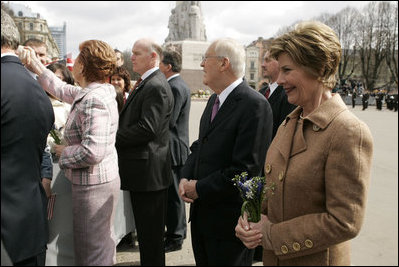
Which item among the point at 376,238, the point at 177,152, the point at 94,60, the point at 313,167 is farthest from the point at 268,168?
the point at 376,238

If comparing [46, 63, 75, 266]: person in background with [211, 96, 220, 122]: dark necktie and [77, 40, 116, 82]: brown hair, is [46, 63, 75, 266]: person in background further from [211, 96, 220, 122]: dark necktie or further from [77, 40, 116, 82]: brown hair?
[211, 96, 220, 122]: dark necktie

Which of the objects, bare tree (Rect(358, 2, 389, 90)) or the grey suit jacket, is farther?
bare tree (Rect(358, 2, 389, 90))

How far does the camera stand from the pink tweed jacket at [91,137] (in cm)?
229

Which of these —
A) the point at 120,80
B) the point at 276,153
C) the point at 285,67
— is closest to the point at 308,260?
the point at 276,153

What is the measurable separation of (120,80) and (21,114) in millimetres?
3354

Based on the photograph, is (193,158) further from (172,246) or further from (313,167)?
(172,246)

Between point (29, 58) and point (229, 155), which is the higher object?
point (29, 58)

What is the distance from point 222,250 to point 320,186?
105cm

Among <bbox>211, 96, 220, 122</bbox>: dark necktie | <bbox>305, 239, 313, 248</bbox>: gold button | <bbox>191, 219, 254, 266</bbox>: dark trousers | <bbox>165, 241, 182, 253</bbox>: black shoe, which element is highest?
<bbox>211, 96, 220, 122</bbox>: dark necktie

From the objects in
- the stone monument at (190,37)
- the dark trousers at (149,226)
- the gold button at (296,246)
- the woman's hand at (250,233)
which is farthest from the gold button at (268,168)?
the stone monument at (190,37)

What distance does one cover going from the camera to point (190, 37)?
34281 mm

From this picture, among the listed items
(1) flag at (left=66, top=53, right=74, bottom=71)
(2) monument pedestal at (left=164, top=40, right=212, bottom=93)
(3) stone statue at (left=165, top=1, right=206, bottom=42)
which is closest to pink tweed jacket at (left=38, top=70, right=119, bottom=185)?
(1) flag at (left=66, top=53, right=74, bottom=71)

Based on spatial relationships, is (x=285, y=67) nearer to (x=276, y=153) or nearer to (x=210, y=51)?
(x=276, y=153)

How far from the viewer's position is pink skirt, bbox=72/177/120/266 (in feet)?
7.89
